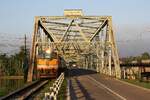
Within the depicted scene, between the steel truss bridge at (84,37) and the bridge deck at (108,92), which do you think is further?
the steel truss bridge at (84,37)

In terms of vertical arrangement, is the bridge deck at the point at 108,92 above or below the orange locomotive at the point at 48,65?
below

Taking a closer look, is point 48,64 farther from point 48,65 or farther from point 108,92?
point 108,92

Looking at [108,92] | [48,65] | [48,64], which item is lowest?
[108,92]

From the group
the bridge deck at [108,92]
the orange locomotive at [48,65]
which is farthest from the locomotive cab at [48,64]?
the bridge deck at [108,92]

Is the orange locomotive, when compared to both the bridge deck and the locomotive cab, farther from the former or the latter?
the bridge deck

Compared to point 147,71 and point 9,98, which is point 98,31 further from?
point 9,98

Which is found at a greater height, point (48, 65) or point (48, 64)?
point (48, 64)

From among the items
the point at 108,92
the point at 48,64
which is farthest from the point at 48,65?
the point at 108,92

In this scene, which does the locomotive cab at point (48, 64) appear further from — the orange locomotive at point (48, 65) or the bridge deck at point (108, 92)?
the bridge deck at point (108, 92)

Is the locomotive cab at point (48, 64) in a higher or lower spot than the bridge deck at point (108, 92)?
higher

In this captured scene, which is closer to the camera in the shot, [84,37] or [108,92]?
[108,92]

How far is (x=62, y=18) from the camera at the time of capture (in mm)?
69688

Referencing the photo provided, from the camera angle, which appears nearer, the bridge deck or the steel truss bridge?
the bridge deck

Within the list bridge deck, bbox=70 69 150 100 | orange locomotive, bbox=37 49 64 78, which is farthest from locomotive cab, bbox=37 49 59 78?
bridge deck, bbox=70 69 150 100
